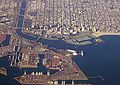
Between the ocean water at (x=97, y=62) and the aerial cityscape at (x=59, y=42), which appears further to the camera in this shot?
the aerial cityscape at (x=59, y=42)

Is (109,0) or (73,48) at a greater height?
(109,0)

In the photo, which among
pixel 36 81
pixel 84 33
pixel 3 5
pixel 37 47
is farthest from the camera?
pixel 3 5

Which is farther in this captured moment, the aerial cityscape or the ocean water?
the aerial cityscape

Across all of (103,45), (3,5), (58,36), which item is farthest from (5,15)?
(103,45)

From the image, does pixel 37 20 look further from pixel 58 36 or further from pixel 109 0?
pixel 109 0

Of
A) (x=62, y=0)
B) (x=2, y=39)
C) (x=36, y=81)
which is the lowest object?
(x=36, y=81)

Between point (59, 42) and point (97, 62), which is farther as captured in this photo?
point (59, 42)

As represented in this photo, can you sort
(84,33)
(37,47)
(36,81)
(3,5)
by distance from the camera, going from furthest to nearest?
(3,5) < (84,33) < (37,47) < (36,81)

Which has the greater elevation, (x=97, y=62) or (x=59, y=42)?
(x=59, y=42)
